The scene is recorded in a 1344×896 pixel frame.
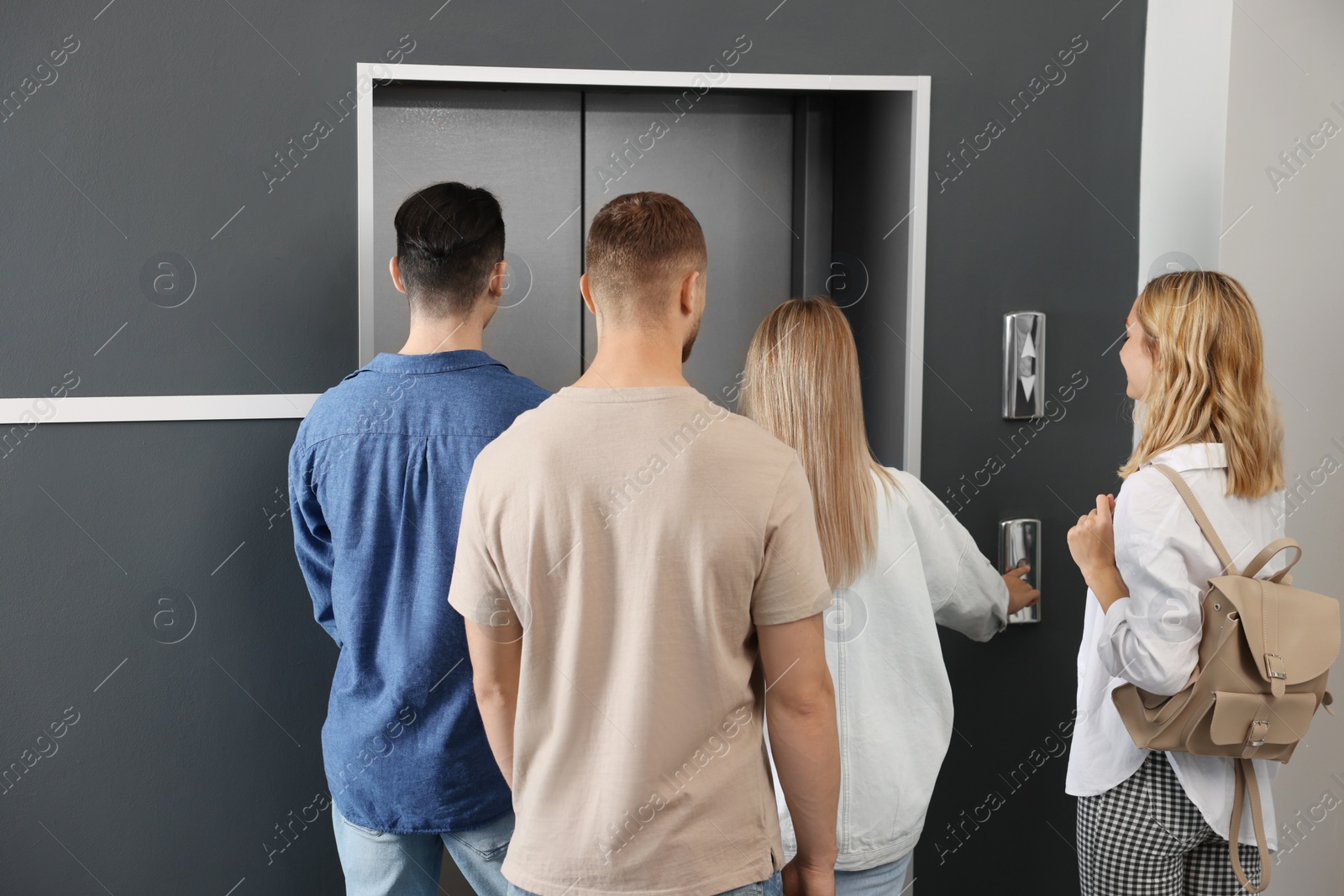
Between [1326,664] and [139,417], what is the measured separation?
2350 millimetres

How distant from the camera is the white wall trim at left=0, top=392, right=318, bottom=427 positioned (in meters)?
2.08

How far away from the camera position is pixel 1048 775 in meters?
2.49

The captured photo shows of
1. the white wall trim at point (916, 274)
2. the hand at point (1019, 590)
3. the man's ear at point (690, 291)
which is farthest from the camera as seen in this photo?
the white wall trim at point (916, 274)

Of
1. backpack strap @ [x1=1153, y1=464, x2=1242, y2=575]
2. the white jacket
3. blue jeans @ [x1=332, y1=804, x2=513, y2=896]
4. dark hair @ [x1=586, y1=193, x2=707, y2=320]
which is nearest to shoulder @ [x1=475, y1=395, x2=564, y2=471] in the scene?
dark hair @ [x1=586, y1=193, x2=707, y2=320]

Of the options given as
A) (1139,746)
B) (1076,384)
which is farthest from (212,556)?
(1076,384)

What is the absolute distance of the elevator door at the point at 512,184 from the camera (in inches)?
90.7

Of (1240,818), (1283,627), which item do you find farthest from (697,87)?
(1240,818)

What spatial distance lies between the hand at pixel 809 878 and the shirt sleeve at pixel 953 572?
571 mm

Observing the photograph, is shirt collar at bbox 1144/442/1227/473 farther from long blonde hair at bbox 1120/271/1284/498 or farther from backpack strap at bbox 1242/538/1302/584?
backpack strap at bbox 1242/538/1302/584

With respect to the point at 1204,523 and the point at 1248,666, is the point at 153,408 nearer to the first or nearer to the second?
the point at 1204,523

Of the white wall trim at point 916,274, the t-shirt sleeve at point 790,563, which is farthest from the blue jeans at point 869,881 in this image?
the white wall trim at point 916,274

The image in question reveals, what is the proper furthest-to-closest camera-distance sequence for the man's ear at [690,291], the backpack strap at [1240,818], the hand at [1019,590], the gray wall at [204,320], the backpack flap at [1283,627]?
1. the hand at [1019,590]
2. the gray wall at [204,320]
3. the backpack strap at [1240,818]
4. the backpack flap at [1283,627]
5. the man's ear at [690,291]

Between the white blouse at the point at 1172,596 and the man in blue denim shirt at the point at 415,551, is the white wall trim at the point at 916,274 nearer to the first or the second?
the white blouse at the point at 1172,596

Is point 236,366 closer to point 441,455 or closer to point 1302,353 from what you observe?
point 441,455
